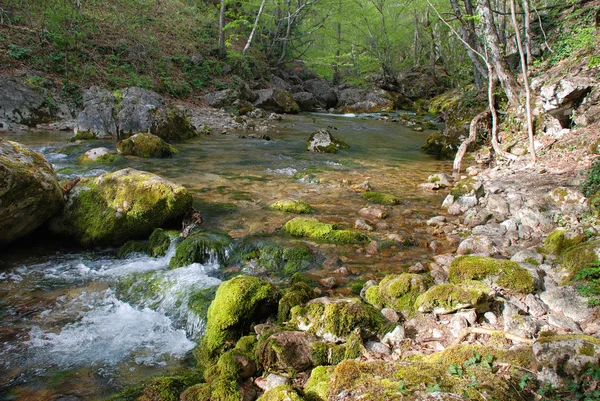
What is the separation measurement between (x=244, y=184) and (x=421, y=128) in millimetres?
13726

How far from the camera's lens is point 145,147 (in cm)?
1145

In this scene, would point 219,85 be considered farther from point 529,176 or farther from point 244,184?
point 529,176

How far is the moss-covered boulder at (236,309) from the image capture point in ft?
12.8

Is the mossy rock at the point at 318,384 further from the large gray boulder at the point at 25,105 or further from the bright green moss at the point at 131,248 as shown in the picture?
the large gray boulder at the point at 25,105

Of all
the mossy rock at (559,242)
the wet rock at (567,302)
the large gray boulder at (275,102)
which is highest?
the large gray boulder at (275,102)

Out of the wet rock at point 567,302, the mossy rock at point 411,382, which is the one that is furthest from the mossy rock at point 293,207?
the mossy rock at point 411,382

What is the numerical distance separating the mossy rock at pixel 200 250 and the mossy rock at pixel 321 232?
108cm

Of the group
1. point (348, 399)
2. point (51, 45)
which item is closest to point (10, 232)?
point (348, 399)

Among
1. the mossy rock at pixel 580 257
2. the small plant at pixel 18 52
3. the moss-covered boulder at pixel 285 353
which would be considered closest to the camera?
the moss-covered boulder at pixel 285 353

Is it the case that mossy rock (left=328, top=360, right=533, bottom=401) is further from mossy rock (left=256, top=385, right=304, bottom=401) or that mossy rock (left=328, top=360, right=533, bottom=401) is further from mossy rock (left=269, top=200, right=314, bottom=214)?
mossy rock (left=269, top=200, right=314, bottom=214)

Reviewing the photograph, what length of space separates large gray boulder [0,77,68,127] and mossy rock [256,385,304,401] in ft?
53.1

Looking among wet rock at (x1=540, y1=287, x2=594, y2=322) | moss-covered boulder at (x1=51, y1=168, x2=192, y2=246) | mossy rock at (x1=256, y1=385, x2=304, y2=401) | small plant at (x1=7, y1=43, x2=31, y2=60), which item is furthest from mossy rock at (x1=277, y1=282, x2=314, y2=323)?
small plant at (x1=7, y1=43, x2=31, y2=60)

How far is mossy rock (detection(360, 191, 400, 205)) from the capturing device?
793 cm

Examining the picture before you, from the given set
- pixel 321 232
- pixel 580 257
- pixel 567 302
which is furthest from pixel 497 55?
pixel 567 302
